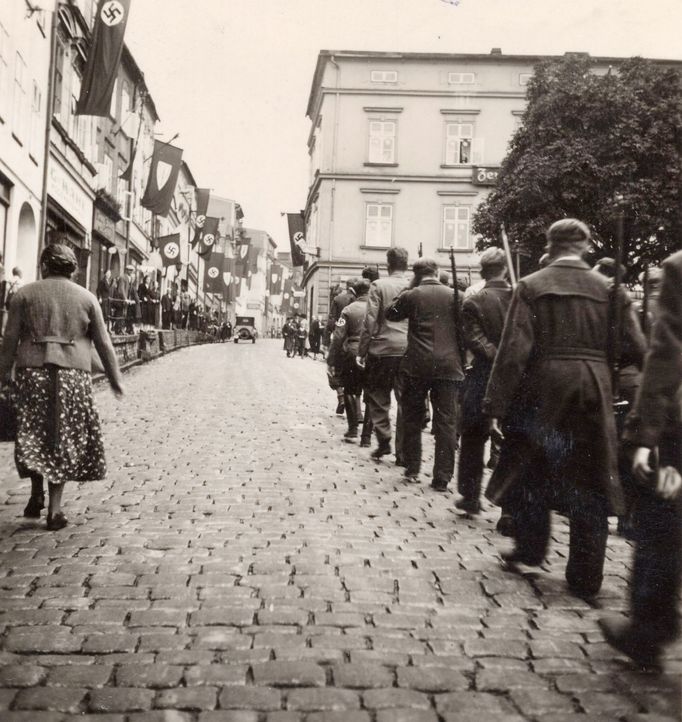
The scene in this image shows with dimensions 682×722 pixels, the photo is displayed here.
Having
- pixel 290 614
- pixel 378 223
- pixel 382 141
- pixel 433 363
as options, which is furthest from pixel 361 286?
pixel 382 141

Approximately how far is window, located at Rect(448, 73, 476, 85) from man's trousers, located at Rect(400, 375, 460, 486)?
36232 millimetres

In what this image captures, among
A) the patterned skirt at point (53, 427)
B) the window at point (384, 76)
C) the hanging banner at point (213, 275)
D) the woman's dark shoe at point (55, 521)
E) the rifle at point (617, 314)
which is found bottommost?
the woman's dark shoe at point (55, 521)

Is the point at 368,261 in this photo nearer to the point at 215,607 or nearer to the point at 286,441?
the point at 286,441

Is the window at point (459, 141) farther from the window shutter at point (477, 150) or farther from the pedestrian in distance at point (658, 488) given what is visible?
the pedestrian in distance at point (658, 488)

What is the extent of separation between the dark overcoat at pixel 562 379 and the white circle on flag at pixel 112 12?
1293 centimetres

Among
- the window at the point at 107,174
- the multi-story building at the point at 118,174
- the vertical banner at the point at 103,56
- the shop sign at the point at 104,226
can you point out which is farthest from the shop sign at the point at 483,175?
the vertical banner at the point at 103,56

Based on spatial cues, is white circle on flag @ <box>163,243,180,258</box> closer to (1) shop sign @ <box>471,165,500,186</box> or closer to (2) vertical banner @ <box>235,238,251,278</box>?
(1) shop sign @ <box>471,165,500,186</box>

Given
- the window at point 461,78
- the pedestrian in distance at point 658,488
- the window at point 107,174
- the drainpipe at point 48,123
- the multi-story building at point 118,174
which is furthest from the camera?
the window at point 461,78

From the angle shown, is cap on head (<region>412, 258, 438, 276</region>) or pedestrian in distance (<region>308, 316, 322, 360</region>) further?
pedestrian in distance (<region>308, 316, 322, 360</region>)

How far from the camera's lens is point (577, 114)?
2828cm

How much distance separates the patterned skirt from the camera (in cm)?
530

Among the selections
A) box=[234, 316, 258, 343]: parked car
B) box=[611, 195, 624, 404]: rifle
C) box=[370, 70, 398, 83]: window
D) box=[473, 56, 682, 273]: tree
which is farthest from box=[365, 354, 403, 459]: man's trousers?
box=[234, 316, 258, 343]: parked car

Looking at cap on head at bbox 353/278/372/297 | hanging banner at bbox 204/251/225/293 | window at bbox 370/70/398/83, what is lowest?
cap on head at bbox 353/278/372/297

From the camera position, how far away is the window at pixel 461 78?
40.8 meters
